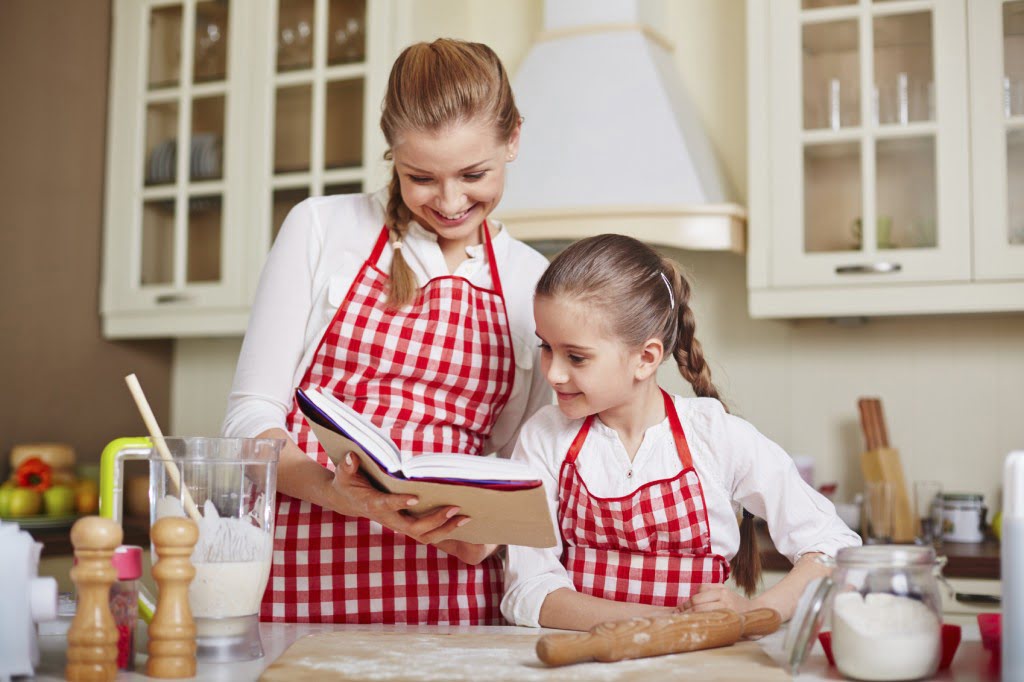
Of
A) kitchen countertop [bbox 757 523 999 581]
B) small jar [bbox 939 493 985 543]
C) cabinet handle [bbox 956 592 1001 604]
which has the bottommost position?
cabinet handle [bbox 956 592 1001 604]

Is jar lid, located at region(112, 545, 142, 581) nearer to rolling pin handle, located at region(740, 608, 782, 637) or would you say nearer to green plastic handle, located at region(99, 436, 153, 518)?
green plastic handle, located at region(99, 436, 153, 518)

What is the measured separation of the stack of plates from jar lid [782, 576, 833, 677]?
2.59 m

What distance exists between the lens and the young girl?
137cm

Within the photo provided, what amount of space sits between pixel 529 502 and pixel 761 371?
201cm

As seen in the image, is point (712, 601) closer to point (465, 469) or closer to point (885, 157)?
point (465, 469)

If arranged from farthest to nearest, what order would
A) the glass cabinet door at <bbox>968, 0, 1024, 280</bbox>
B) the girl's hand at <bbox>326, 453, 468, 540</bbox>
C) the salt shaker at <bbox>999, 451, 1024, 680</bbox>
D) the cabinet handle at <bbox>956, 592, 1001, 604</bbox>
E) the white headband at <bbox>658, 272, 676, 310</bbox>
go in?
the glass cabinet door at <bbox>968, 0, 1024, 280</bbox> < the cabinet handle at <bbox>956, 592, 1001, 604</bbox> < the white headband at <bbox>658, 272, 676, 310</bbox> < the girl's hand at <bbox>326, 453, 468, 540</bbox> < the salt shaker at <bbox>999, 451, 1024, 680</bbox>

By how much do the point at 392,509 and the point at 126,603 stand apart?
0.99ft

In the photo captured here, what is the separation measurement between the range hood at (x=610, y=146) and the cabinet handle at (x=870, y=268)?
26 cm

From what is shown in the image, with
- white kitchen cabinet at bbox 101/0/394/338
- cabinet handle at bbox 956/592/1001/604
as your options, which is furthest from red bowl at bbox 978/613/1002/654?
white kitchen cabinet at bbox 101/0/394/338

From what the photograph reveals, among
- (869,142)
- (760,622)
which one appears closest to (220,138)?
(869,142)

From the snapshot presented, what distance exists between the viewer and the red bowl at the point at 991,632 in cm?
104

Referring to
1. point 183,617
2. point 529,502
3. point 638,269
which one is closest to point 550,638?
point 529,502

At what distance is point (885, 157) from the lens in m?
2.62

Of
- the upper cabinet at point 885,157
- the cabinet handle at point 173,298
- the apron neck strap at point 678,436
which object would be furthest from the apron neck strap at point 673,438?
the cabinet handle at point 173,298
